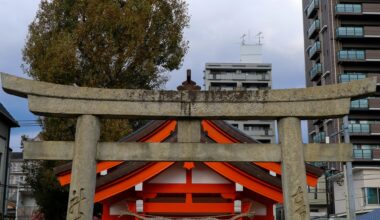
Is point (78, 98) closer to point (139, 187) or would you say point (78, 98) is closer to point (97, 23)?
point (139, 187)

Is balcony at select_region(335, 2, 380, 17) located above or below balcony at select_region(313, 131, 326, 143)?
above

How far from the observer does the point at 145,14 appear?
1970 centimetres

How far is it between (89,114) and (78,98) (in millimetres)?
355

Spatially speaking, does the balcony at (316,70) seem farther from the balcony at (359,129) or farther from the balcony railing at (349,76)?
the balcony at (359,129)

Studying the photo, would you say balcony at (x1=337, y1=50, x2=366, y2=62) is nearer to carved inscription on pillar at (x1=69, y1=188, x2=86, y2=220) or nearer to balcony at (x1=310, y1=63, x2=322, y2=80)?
balcony at (x1=310, y1=63, x2=322, y2=80)

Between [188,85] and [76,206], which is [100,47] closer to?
[188,85]

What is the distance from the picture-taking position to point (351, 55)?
157 feet

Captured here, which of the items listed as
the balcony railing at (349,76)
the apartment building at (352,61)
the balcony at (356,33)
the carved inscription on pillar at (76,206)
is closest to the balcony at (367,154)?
the apartment building at (352,61)

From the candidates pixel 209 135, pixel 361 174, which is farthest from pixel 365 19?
pixel 209 135

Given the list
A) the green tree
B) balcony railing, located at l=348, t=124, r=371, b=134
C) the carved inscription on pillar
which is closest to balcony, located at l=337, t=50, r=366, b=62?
balcony railing, located at l=348, t=124, r=371, b=134

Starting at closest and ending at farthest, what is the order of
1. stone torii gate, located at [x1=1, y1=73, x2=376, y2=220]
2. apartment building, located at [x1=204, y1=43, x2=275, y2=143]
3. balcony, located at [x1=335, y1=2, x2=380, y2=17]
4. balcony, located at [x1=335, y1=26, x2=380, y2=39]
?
stone torii gate, located at [x1=1, y1=73, x2=376, y2=220]
balcony, located at [x1=335, y1=26, x2=380, y2=39]
balcony, located at [x1=335, y1=2, x2=380, y2=17]
apartment building, located at [x1=204, y1=43, x2=275, y2=143]

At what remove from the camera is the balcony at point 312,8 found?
5353 cm

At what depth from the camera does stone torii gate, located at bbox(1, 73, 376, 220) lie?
332 inches

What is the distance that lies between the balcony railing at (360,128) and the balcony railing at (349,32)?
9.33 m
